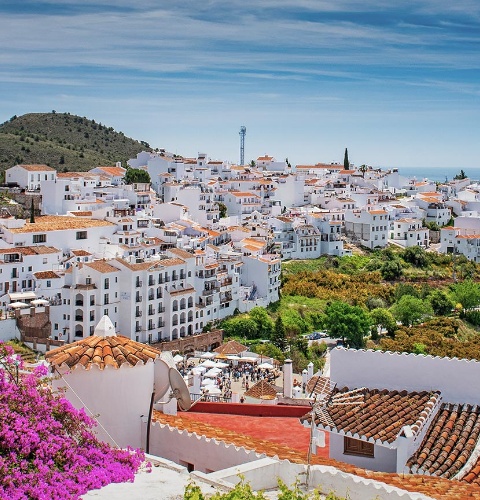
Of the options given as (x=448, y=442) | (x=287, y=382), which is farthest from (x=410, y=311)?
(x=448, y=442)

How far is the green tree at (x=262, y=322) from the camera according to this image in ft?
134

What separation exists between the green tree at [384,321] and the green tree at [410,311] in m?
1.45

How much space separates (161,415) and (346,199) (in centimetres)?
5480

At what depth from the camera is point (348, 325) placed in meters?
41.3

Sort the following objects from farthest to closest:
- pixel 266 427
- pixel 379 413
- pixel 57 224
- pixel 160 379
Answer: pixel 57 224 → pixel 266 427 → pixel 379 413 → pixel 160 379

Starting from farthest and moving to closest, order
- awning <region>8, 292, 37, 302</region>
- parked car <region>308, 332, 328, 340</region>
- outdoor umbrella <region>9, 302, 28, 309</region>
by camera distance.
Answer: parked car <region>308, 332, 328, 340</region>, awning <region>8, 292, 37, 302</region>, outdoor umbrella <region>9, 302, 28, 309</region>

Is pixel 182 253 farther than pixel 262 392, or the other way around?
pixel 182 253

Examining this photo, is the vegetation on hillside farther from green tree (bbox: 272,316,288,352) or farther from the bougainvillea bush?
the bougainvillea bush

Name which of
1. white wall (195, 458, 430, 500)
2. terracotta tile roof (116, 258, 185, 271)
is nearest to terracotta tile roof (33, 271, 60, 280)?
terracotta tile roof (116, 258, 185, 271)

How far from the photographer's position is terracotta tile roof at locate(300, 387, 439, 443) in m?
9.74

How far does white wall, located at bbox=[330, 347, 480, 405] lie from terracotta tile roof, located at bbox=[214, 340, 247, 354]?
24744 millimetres

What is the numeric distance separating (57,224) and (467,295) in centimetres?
2234

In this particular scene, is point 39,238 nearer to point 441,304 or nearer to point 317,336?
point 317,336

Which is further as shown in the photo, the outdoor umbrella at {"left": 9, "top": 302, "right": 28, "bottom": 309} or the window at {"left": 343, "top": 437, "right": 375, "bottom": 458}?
the outdoor umbrella at {"left": 9, "top": 302, "right": 28, "bottom": 309}
